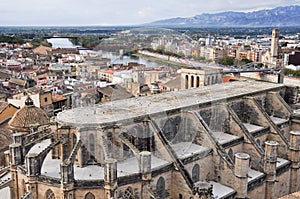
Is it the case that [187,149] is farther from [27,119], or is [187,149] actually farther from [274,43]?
[274,43]

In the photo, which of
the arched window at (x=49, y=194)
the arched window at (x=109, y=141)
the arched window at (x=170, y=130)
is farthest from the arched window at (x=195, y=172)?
the arched window at (x=49, y=194)

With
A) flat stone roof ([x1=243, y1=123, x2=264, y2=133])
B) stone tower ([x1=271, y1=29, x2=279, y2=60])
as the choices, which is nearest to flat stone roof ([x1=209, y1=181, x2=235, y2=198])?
flat stone roof ([x1=243, y1=123, x2=264, y2=133])

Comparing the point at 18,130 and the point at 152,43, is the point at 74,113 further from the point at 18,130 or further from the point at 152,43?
the point at 18,130

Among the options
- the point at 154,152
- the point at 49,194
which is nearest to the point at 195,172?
the point at 154,152

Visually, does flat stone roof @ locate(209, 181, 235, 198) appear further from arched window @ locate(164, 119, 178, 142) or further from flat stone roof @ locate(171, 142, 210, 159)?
arched window @ locate(164, 119, 178, 142)

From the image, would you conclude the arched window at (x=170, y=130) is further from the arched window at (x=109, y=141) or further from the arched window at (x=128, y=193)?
the arched window at (x=128, y=193)
